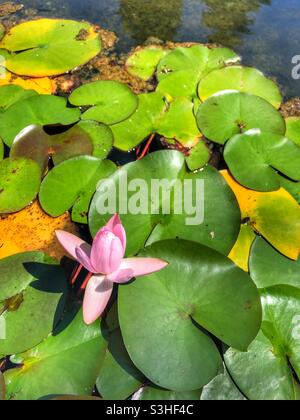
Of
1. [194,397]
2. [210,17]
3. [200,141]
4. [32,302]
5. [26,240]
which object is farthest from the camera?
[210,17]

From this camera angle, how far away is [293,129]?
1963 mm

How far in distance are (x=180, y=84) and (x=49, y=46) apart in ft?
2.81

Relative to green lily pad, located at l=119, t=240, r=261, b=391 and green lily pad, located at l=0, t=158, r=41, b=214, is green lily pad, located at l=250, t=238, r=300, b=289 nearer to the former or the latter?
green lily pad, located at l=119, t=240, r=261, b=391

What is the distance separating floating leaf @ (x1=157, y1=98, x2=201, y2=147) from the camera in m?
1.94

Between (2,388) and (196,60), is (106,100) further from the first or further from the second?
(2,388)

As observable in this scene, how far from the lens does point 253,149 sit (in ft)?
5.97

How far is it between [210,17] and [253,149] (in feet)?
4.70

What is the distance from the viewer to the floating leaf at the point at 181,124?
6.37 feet

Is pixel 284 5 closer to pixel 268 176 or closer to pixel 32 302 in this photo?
pixel 268 176

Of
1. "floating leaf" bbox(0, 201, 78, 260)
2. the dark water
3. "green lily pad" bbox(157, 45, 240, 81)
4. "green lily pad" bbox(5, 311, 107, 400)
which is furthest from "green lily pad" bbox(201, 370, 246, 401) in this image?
the dark water

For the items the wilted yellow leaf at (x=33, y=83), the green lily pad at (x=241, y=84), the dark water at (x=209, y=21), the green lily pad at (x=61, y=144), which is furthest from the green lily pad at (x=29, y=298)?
the dark water at (x=209, y=21)

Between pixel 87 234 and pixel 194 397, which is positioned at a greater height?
pixel 87 234

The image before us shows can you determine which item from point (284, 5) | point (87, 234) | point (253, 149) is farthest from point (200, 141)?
point (284, 5)

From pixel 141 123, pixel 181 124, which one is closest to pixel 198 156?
pixel 181 124
